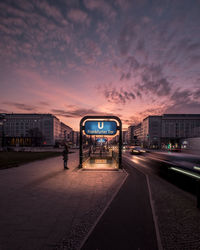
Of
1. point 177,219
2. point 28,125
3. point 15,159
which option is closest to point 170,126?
point 28,125

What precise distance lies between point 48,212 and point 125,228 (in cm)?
244

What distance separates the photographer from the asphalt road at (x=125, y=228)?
3.11m

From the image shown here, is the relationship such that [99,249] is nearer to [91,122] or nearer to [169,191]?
[169,191]

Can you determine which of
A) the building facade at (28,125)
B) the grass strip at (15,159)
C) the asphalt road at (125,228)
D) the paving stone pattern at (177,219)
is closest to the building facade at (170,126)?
the building facade at (28,125)

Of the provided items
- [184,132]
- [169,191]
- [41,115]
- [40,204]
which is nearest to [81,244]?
[40,204]

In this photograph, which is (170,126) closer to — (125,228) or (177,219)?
(177,219)

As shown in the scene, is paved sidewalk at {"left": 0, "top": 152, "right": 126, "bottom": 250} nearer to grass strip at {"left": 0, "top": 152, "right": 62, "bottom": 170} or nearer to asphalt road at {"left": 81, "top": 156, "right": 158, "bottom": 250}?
asphalt road at {"left": 81, "top": 156, "right": 158, "bottom": 250}

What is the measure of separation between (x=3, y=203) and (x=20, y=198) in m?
0.58

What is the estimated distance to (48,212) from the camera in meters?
4.48

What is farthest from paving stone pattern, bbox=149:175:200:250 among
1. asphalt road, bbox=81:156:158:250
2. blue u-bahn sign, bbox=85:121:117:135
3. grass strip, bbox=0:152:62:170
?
grass strip, bbox=0:152:62:170

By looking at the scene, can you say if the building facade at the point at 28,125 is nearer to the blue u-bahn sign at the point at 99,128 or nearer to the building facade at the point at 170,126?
the building facade at the point at 170,126

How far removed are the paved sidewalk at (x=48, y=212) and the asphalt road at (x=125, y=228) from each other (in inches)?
13.3

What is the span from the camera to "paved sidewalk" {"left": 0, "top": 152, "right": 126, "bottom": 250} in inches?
127

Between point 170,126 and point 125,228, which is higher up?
point 170,126
